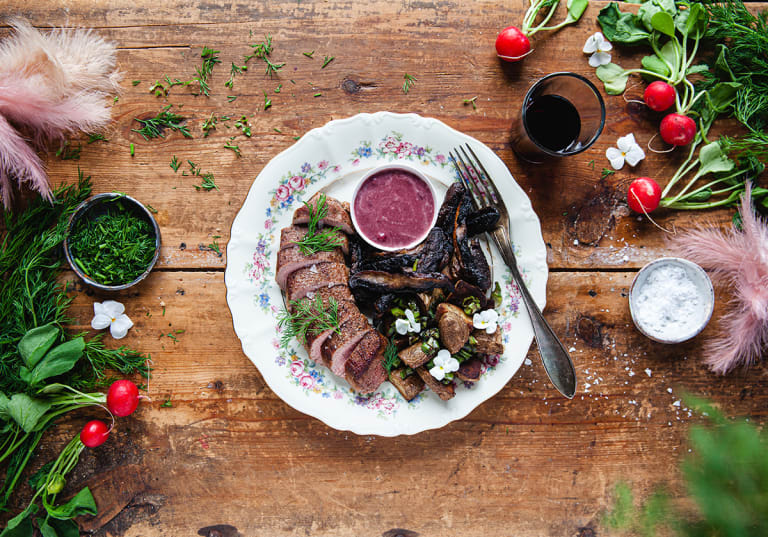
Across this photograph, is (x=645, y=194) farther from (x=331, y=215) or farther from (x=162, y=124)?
(x=162, y=124)

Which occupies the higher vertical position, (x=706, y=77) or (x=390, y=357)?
(x=706, y=77)

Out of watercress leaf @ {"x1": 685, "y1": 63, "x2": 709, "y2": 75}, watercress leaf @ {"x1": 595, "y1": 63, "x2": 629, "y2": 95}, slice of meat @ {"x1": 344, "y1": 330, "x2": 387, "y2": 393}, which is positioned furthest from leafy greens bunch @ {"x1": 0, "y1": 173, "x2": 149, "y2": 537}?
watercress leaf @ {"x1": 685, "y1": 63, "x2": 709, "y2": 75}

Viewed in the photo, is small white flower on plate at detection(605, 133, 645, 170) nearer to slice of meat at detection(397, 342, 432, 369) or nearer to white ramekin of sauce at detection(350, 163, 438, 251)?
white ramekin of sauce at detection(350, 163, 438, 251)

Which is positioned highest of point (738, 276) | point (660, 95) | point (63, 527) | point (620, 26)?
point (620, 26)

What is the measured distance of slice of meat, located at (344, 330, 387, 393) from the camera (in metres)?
2.53

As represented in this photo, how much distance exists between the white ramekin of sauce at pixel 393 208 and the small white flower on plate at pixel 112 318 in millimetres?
1541

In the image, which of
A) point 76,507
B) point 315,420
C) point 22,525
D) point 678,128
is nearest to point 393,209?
point 315,420

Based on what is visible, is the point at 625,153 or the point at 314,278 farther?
the point at 625,153

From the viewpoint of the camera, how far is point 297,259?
253 cm

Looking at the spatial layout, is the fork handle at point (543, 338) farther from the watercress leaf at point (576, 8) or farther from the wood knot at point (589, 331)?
the watercress leaf at point (576, 8)

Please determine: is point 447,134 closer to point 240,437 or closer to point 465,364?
point 465,364

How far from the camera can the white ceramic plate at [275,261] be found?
2.62m

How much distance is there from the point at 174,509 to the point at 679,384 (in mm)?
3189

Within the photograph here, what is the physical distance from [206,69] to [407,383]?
223cm
